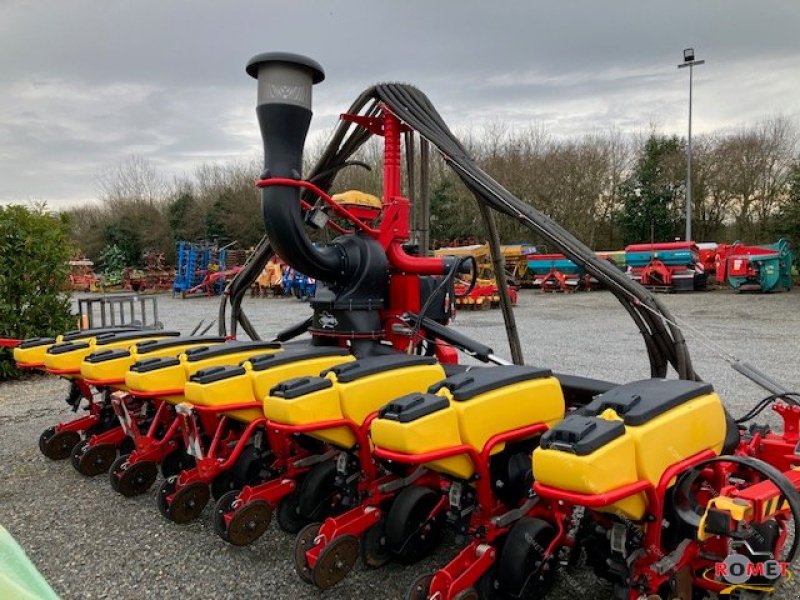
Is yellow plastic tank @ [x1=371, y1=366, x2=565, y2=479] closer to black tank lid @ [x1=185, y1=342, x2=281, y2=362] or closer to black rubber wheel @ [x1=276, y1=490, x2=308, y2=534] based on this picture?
black rubber wheel @ [x1=276, y1=490, x2=308, y2=534]

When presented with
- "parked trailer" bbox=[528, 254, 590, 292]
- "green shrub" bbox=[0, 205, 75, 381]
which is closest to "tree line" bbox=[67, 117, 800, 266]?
"parked trailer" bbox=[528, 254, 590, 292]

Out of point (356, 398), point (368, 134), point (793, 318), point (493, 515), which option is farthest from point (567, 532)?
point (793, 318)

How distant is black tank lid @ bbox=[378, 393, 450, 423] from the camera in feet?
8.39

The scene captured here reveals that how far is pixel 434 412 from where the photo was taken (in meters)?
2.61

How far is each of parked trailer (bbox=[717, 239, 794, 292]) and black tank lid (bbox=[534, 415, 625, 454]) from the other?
18.1m

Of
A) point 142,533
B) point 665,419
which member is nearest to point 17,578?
point 665,419

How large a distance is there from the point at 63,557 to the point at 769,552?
3490mm

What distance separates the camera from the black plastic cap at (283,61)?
13.3 ft

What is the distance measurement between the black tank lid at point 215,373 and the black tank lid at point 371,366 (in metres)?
0.60


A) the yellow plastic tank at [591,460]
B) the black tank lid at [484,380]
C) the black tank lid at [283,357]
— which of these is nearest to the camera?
the yellow plastic tank at [591,460]

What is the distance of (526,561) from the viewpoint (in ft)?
8.63

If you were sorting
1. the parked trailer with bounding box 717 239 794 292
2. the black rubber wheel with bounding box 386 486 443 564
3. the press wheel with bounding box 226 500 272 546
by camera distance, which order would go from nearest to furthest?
the black rubber wheel with bounding box 386 486 443 564 < the press wheel with bounding box 226 500 272 546 < the parked trailer with bounding box 717 239 794 292

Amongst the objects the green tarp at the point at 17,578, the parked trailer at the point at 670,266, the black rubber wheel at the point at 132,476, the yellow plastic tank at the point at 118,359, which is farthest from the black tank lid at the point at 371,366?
the parked trailer at the point at 670,266

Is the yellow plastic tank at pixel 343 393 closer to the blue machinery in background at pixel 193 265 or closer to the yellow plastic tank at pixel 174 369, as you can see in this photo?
the yellow plastic tank at pixel 174 369
